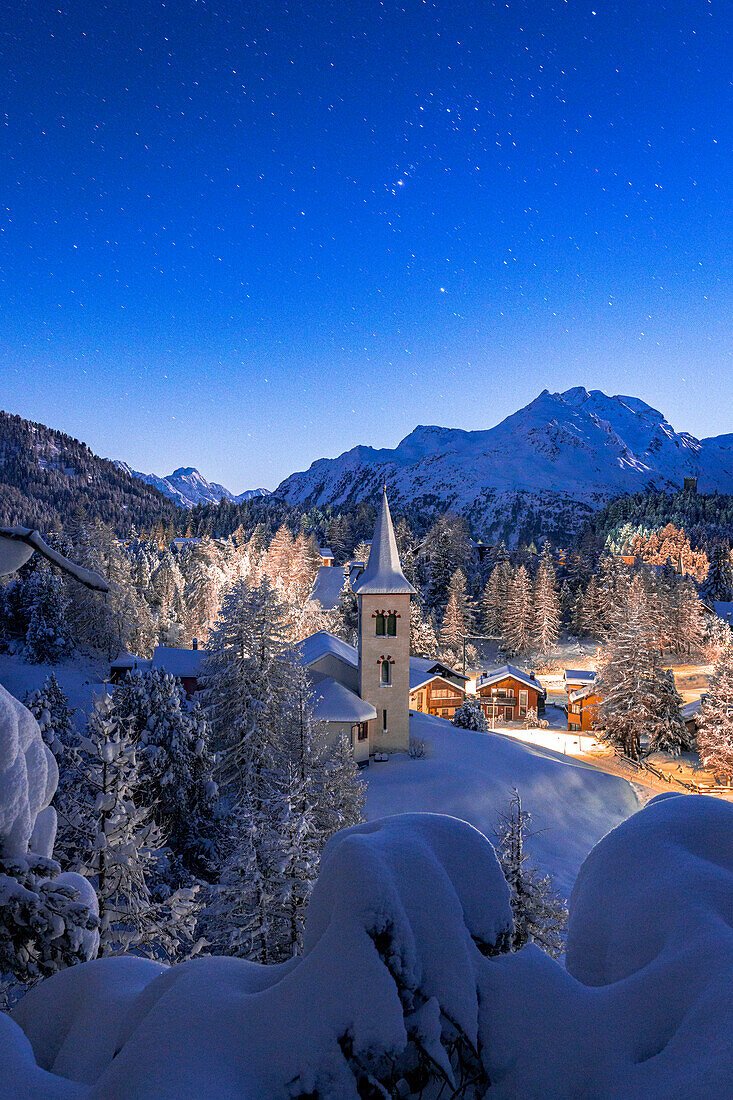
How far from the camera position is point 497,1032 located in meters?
2.28

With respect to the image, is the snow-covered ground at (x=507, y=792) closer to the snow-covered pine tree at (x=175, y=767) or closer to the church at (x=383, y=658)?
the church at (x=383, y=658)

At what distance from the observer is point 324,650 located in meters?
29.7

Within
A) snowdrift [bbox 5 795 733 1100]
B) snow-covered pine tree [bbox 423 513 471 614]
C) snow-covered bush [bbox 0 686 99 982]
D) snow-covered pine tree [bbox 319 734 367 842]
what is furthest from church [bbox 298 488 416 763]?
snow-covered pine tree [bbox 423 513 471 614]

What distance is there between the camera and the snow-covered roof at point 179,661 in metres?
31.9

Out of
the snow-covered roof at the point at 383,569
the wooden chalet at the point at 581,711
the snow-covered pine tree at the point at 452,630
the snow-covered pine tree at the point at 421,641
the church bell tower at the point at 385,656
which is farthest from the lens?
the snow-covered pine tree at the point at 452,630

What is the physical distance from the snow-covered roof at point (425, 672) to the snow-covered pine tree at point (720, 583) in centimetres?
4903

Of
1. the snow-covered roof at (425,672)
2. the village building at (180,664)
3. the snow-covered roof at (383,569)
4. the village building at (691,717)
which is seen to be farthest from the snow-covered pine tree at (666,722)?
the village building at (180,664)

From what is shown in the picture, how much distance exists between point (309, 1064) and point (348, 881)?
623 mm

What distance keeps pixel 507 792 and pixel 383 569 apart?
11.6 meters

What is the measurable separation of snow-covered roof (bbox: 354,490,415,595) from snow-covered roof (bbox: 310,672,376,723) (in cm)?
493

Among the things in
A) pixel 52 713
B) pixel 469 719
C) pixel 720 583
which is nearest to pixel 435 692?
pixel 469 719

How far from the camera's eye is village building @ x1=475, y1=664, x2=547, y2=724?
46250mm

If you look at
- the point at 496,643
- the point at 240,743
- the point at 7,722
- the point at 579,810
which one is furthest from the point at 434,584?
the point at 7,722

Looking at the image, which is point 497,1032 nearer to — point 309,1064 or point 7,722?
point 309,1064
